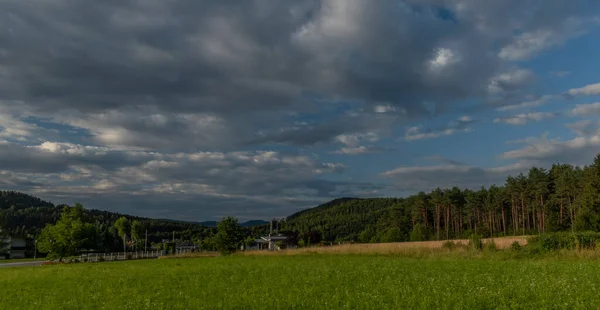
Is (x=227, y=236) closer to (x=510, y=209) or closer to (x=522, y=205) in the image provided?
(x=522, y=205)

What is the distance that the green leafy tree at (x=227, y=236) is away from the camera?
6738 centimetres

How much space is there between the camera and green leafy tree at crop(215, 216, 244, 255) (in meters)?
67.4

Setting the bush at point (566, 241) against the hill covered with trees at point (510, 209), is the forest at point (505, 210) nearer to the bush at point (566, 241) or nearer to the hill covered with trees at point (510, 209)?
the hill covered with trees at point (510, 209)

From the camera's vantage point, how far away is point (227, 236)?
6775 cm

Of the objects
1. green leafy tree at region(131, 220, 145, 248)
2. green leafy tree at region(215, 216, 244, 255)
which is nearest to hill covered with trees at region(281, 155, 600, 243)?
green leafy tree at region(215, 216, 244, 255)

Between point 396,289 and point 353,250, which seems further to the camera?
point 353,250

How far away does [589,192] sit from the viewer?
275ft

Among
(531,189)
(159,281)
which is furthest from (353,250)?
(531,189)

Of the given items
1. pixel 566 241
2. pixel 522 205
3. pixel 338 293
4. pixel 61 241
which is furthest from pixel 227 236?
pixel 522 205

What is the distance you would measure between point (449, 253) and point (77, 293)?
33003 mm

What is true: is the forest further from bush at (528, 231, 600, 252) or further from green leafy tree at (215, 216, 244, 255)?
bush at (528, 231, 600, 252)

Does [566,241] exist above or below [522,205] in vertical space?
A: below

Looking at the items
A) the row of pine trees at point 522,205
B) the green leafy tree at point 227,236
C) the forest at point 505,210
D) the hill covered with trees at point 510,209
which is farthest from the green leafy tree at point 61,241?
the row of pine trees at point 522,205

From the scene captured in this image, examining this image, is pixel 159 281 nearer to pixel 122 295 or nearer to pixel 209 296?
pixel 122 295
